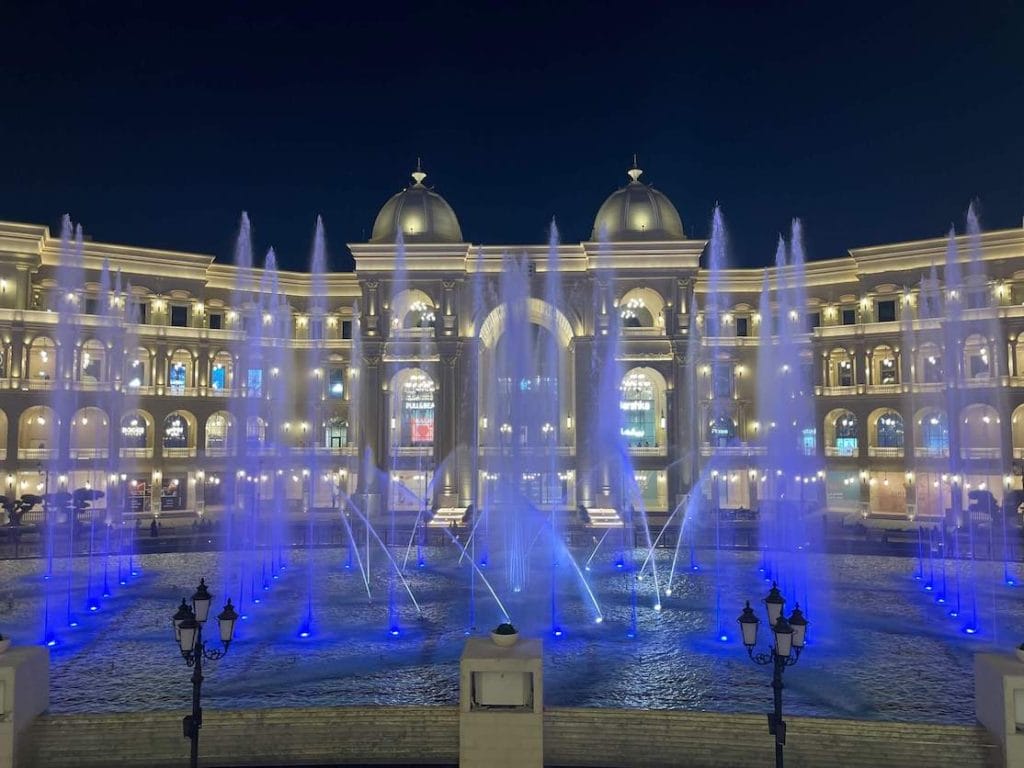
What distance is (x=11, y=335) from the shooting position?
42969 mm

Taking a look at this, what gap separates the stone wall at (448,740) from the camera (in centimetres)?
1236

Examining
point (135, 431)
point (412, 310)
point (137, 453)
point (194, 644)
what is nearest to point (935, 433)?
point (412, 310)

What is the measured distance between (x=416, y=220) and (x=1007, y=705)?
45.0 meters

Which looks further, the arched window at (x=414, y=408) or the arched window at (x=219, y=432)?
the arched window at (x=414, y=408)

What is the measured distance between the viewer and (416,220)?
5131 centimetres

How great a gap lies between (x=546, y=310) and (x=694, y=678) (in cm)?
3819

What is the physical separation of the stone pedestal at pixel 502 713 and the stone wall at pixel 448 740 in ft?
5.07

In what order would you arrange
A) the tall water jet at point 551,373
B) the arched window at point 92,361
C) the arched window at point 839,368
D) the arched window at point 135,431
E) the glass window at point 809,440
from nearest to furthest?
the arched window at point 92,361 → the tall water jet at point 551,373 → the arched window at point 135,431 → the glass window at point 809,440 → the arched window at point 839,368

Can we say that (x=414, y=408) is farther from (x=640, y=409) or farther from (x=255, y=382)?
(x=640, y=409)

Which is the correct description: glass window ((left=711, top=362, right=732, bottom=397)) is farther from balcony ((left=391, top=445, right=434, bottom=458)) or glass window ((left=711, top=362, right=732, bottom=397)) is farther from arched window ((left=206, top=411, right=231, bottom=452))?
arched window ((left=206, top=411, right=231, bottom=452))

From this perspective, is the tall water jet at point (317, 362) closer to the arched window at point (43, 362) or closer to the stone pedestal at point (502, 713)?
the arched window at point (43, 362)

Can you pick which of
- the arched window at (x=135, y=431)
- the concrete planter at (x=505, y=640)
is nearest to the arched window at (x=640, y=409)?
the arched window at (x=135, y=431)

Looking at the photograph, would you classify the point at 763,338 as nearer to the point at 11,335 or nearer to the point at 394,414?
the point at 394,414

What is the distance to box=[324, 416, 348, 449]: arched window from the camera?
181 feet
